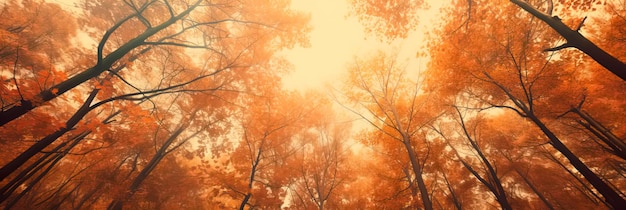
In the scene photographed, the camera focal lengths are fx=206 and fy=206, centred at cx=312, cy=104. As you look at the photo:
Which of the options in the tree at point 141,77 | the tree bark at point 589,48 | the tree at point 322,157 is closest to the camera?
the tree bark at point 589,48

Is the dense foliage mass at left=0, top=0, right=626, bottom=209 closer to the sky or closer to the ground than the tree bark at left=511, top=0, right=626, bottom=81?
closer to the sky

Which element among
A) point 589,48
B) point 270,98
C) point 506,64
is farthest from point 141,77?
point 506,64

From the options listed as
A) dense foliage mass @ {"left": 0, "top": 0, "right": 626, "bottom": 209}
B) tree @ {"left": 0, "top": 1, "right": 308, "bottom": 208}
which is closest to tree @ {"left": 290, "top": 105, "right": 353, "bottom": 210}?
dense foliage mass @ {"left": 0, "top": 0, "right": 626, "bottom": 209}

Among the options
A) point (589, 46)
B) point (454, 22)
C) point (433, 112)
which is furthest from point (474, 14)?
point (433, 112)

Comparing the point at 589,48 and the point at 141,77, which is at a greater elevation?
the point at 141,77

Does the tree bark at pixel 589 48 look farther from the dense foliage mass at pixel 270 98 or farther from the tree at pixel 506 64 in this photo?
the tree at pixel 506 64

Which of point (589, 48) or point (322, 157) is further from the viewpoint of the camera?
point (322, 157)

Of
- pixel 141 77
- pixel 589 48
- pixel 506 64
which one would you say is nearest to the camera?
pixel 589 48

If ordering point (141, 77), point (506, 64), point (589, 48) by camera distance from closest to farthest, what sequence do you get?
point (589, 48) → point (506, 64) → point (141, 77)

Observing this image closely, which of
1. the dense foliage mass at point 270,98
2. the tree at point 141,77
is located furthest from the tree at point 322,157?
the tree at point 141,77

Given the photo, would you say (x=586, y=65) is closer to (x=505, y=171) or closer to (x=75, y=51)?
(x=505, y=171)

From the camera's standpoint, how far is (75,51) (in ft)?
32.3

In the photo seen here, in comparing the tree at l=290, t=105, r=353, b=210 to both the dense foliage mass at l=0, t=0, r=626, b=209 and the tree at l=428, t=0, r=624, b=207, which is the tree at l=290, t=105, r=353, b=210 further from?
the tree at l=428, t=0, r=624, b=207

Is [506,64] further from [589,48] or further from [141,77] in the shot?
[141,77]
